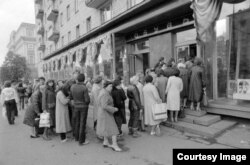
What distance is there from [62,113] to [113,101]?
5.68 ft

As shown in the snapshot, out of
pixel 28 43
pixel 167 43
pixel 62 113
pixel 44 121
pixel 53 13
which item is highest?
pixel 28 43

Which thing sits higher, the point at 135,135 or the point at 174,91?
the point at 174,91

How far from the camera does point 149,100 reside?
559cm

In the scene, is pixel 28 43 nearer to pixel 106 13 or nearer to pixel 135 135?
pixel 106 13

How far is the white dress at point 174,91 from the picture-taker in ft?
19.3

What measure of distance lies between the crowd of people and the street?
0.26 metres

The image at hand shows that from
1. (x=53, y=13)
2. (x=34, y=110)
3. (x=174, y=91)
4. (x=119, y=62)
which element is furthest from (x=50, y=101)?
(x=53, y=13)

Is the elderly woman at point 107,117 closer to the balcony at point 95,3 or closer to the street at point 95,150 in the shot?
the street at point 95,150

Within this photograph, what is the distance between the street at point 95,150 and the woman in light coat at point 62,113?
0.40 meters

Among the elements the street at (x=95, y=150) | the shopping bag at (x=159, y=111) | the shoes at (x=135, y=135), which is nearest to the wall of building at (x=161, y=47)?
the shopping bag at (x=159, y=111)

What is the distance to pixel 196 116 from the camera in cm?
619

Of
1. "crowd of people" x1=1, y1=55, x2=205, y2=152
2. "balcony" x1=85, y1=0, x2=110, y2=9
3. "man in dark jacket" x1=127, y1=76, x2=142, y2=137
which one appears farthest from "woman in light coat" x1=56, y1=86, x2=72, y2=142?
"balcony" x1=85, y1=0, x2=110, y2=9

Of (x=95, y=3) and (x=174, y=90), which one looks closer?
(x=174, y=90)

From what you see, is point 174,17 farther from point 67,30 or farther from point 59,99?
point 67,30
